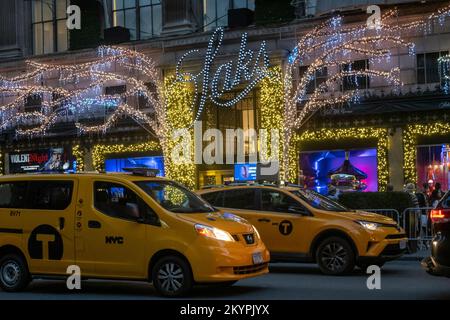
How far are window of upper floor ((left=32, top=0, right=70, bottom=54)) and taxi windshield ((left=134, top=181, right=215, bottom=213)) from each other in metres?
20.3

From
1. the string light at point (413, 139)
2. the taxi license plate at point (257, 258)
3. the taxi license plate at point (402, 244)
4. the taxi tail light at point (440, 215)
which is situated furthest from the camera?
the string light at point (413, 139)

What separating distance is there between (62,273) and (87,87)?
1788 cm

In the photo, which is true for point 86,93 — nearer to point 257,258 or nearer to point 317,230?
point 317,230

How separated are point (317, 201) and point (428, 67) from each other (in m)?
10.6

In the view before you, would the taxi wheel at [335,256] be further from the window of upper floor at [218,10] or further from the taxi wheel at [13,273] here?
the window of upper floor at [218,10]

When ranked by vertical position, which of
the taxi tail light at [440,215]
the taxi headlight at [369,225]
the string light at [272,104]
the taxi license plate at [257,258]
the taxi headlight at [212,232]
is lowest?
the taxi license plate at [257,258]

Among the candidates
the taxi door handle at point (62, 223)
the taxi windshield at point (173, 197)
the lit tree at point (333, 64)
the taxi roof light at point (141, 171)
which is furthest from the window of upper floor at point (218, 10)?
the taxi door handle at point (62, 223)

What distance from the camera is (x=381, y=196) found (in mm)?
17609

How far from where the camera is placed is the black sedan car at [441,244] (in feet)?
30.3

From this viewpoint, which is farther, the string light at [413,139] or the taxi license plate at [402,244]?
the string light at [413,139]

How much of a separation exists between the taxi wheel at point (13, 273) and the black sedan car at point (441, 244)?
238 inches

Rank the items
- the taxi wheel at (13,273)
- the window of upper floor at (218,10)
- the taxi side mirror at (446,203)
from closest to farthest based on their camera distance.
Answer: the taxi side mirror at (446,203)
the taxi wheel at (13,273)
the window of upper floor at (218,10)

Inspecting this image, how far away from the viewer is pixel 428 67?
74.9 feet

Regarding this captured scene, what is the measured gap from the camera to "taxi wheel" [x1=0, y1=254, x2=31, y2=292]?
11.3 metres
